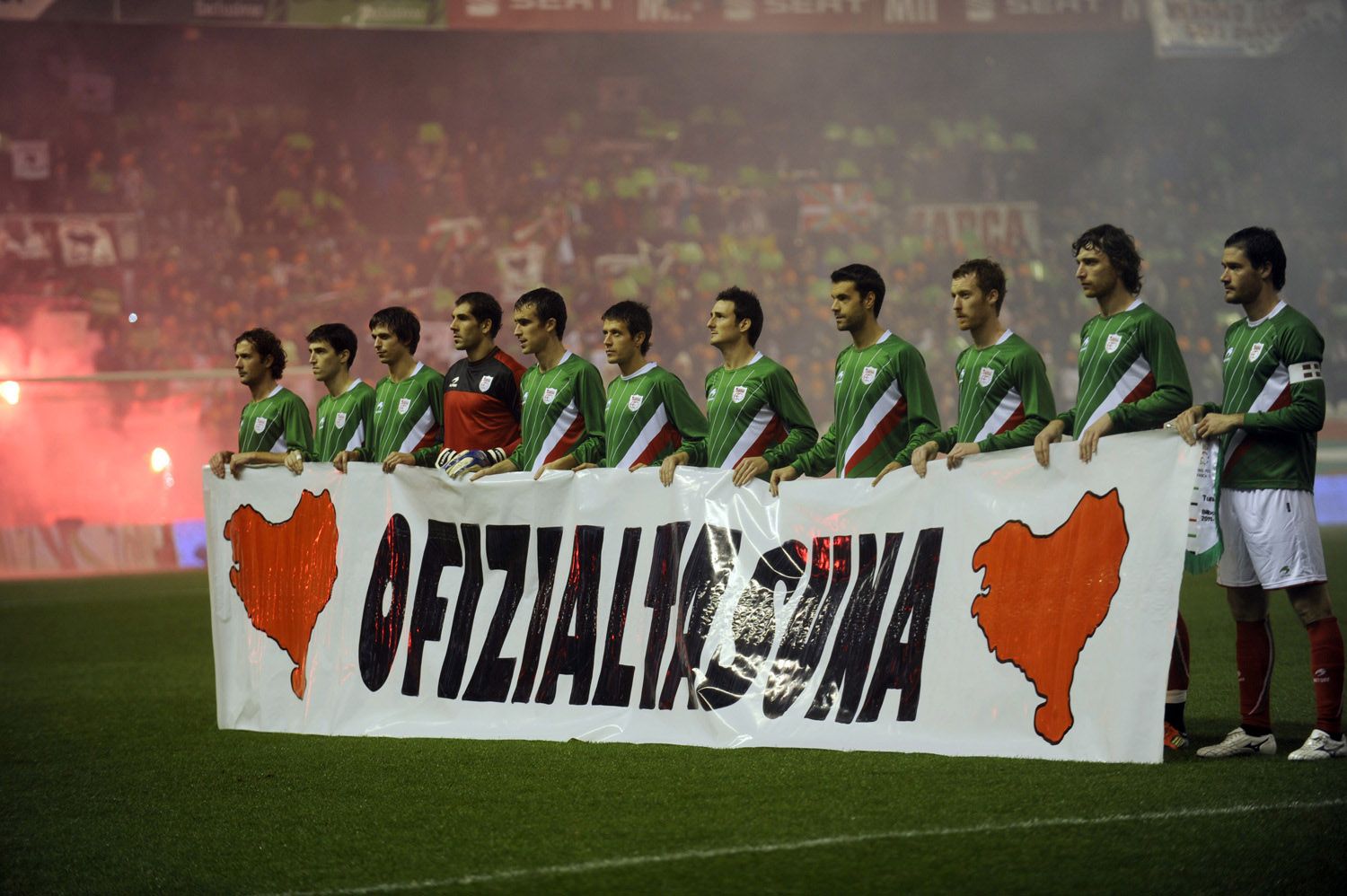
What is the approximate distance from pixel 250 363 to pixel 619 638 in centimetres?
266

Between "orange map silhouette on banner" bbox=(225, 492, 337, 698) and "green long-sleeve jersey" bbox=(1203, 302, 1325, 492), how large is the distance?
141 inches

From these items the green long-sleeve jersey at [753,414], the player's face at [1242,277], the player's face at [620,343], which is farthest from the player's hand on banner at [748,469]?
the player's face at [1242,277]

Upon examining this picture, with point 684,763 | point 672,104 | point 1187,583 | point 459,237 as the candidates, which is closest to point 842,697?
point 684,763

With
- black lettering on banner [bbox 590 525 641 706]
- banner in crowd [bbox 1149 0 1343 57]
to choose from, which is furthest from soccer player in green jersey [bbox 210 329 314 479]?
banner in crowd [bbox 1149 0 1343 57]

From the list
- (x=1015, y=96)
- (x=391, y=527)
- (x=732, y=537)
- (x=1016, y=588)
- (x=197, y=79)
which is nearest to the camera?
(x=1016, y=588)

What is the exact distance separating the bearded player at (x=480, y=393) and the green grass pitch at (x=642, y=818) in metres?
1.36

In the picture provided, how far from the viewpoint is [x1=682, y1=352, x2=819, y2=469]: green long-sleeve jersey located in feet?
18.9

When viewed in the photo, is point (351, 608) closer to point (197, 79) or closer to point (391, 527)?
point (391, 527)

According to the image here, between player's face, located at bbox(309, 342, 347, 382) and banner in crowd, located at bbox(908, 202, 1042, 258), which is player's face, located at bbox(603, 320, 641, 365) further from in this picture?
banner in crowd, located at bbox(908, 202, 1042, 258)

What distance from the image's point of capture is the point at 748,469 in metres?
5.36

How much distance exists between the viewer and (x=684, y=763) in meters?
4.90

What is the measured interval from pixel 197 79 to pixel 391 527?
16607mm

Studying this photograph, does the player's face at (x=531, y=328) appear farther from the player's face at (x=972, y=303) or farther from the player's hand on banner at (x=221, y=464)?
the player's face at (x=972, y=303)

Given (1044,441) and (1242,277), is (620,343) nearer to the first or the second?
(1044,441)
